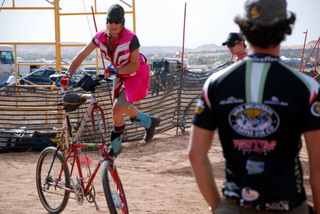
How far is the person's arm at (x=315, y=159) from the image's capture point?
212 cm

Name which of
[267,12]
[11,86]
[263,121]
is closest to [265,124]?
[263,121]

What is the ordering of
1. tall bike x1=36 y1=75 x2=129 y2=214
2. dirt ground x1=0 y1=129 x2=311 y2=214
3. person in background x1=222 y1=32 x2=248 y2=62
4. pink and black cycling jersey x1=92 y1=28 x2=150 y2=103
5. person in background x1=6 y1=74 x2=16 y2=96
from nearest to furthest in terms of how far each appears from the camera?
tall bike x1=36 y1=75 x2=129 y2=214 → pink and black cycling jersey x1=92 y1=28 x2=150 y2=103 → dirt ground x1=0 y1=129 x2=311 y2=214 → person in background x1=222 y1=32 x2=248 y2=62 → person in background x1=6 y1=74 x2=16 y2=96

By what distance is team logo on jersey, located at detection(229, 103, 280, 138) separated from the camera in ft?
6.95

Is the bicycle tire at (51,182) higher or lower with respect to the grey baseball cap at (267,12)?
lower

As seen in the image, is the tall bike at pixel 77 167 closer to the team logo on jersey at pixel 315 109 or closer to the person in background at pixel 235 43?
the person in background at pixel 235 43

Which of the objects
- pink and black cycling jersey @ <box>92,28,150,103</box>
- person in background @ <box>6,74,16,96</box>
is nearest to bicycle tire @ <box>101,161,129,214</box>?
pink and black cycling jersey @ <box>92,28,150,103</box>

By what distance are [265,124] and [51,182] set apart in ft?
13.7

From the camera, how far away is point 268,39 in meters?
2.19

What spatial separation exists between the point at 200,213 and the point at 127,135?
574cm

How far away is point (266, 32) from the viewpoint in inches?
85.8

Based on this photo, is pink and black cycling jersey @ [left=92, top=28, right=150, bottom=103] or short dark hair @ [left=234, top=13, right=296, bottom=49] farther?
pink and black cycling jersey @ [left=92, top=28, right=150, bottom=103]

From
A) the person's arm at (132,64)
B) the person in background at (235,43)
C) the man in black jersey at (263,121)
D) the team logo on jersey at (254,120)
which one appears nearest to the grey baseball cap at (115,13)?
the person's arm at (132,64)

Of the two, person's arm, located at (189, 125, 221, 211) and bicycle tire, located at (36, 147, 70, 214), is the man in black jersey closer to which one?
person's arm, located at (189, 125, 221, 211)

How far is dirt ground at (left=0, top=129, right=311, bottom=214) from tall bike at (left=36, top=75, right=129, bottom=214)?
14.1 inches
